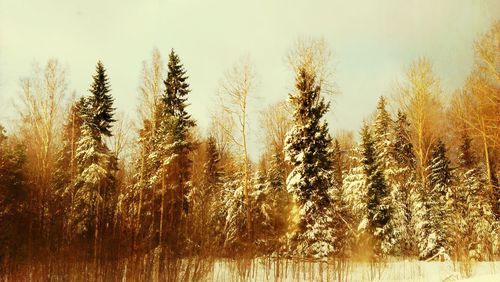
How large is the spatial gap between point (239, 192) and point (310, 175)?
6438 millimetres

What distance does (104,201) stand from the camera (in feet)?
25.2

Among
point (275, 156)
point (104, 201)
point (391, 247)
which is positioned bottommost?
point (391, 247)

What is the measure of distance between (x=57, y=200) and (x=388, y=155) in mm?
24289

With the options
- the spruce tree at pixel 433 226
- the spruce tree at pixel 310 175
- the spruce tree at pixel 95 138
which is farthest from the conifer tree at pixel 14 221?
the spruce tree at pixel 433 226

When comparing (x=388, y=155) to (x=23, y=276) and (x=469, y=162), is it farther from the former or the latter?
(x=23, y=276)

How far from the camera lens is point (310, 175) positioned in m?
18.1

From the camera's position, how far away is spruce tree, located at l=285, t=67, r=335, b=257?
17562mm

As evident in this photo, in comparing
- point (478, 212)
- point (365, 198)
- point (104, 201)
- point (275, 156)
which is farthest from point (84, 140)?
point (478, 212)

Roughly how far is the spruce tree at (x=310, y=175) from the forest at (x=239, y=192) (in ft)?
0.16

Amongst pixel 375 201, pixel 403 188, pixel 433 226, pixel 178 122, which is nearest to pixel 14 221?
pixel 178 122

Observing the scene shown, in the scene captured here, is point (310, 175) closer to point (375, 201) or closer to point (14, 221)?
point (375, 201)

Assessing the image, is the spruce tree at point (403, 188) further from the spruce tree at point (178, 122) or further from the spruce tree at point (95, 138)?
the spruce tree at point (95, 138)

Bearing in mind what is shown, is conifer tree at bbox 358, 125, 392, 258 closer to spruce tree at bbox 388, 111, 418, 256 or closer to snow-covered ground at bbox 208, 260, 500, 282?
spruce tree at bbox 388, 111, 418, 256

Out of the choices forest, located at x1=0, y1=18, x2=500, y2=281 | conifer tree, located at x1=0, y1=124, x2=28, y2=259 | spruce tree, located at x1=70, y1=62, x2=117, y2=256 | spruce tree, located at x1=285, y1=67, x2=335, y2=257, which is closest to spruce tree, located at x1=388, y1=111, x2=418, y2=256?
forest, located at x1=0, y1=18, x2=500, y2=281
